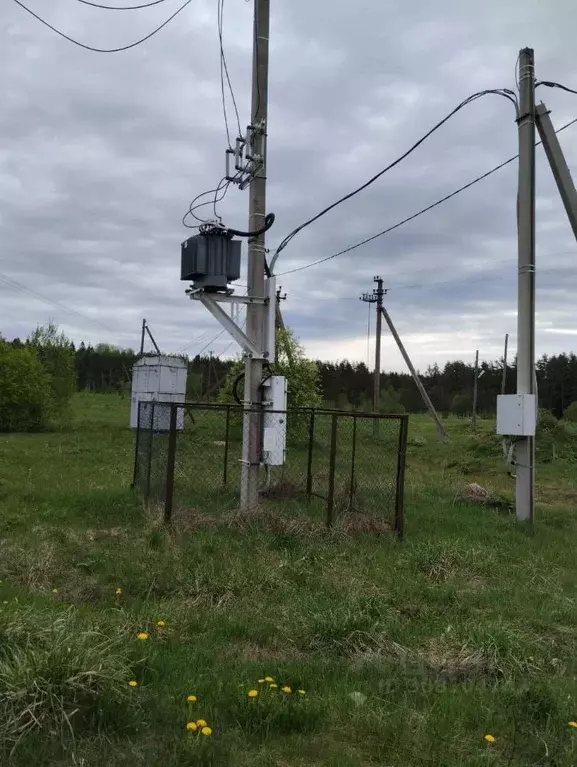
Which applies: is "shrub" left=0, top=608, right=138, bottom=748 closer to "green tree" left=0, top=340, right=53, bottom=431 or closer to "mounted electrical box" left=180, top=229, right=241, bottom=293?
"mounted electrical box" left=180, top=229, right=241, bottom=293

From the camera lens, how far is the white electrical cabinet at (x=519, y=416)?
322 inches

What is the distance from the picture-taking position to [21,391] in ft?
76.1

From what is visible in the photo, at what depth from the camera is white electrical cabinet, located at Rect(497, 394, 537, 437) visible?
8180 millimetres

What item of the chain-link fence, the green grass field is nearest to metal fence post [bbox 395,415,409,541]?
the chain-link fence

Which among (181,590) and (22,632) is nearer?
(22,632)


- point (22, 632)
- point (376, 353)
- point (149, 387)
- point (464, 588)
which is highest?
point (376, 353)

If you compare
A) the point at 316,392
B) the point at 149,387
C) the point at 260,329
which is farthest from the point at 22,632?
the point at 316,392

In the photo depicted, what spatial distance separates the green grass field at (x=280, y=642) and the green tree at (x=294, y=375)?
12678 mm

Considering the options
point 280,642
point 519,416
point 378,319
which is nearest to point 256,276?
point 519,416

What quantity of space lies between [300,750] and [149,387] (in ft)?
57.3

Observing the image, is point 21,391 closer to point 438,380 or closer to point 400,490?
point 400,490

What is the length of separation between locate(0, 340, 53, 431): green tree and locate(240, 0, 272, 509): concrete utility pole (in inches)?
698

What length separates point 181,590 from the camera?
488 centimetres

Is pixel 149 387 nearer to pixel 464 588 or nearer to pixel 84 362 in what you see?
pixel 464 588
